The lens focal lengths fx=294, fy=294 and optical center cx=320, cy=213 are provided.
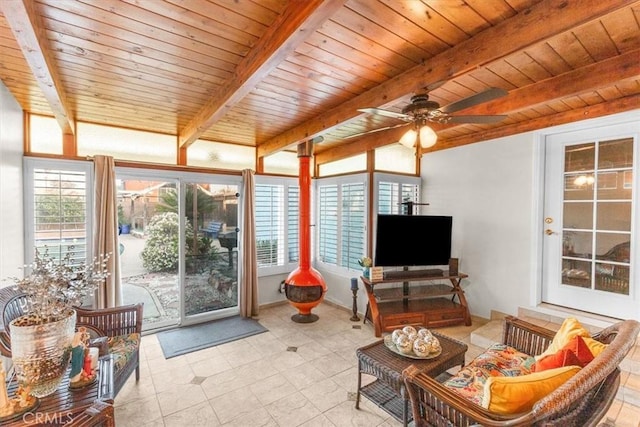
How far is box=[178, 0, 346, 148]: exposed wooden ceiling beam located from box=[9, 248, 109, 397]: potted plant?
1606 millimetres

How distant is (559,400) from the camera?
1177 millimetres

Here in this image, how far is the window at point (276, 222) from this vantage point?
4.62 metres

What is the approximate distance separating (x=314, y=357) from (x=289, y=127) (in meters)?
2.71

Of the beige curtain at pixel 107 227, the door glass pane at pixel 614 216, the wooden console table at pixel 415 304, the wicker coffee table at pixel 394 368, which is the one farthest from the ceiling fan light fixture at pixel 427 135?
the beige curtain at pixel 107 227

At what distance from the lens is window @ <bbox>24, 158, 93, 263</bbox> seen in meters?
3.05

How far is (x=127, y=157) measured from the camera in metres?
3.68

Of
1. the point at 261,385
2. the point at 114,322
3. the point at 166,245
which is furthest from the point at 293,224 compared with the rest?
the point at 114,322

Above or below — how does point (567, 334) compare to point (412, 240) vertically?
below

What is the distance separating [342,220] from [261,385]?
2677 millimetres

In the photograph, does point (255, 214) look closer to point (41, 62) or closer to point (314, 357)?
point (314, 357)

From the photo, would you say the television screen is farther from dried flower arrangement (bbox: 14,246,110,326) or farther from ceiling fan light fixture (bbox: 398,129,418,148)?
dried flower arrangement (bbox: 14,246,110,326)

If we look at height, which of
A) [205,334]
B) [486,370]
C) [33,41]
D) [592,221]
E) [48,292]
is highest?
[33,41]

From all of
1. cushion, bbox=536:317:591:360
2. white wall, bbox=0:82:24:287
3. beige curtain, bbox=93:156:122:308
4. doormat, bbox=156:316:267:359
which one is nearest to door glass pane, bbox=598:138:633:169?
cushion, bbox=536:317:591:360

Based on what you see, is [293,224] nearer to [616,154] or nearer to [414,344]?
[414,344]
